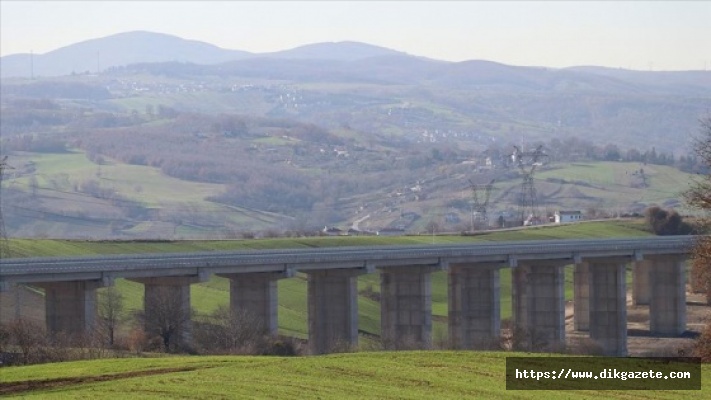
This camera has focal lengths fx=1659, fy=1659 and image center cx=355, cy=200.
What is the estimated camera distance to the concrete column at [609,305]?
104 metres

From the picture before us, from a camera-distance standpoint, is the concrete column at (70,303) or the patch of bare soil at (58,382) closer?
the patch of bare soil at (58,382)

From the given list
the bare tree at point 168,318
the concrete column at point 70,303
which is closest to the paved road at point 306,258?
the concrete column at point 70,303

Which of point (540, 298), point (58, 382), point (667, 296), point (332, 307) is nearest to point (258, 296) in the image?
point (332, 307)

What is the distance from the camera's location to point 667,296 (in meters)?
113

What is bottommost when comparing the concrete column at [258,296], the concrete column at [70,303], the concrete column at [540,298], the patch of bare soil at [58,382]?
the concrete column at [540,298]

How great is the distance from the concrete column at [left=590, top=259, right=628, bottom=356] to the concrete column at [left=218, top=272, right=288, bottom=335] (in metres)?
23.5

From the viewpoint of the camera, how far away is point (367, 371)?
43938 mm

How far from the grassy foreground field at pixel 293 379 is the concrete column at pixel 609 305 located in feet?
181

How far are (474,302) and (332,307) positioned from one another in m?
12.3

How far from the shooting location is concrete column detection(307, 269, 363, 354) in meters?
88.6

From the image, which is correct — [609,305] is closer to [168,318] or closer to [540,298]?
[540,298]

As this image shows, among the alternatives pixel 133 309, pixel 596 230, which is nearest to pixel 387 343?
pixel 133 309

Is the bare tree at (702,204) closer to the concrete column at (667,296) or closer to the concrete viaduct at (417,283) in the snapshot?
the concrete viaduct at (417,283)

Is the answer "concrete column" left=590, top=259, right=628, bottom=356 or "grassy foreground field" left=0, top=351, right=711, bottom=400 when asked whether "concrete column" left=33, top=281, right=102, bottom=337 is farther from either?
"concrete column" left=590, top=259, right=628, bottom=356
